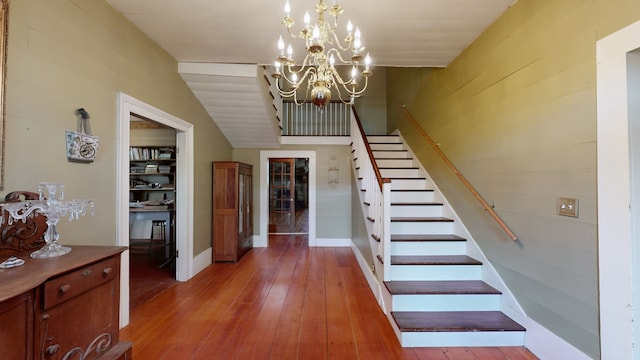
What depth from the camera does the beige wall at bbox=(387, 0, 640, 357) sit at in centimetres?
163

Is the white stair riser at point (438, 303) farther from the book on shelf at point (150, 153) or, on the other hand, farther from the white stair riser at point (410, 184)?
the book on shelf at point (150, 153)

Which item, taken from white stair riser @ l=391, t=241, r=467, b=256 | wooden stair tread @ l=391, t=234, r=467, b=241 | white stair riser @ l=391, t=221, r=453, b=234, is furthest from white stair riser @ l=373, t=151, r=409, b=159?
white stair riser @ l=391, t=241, r=467, b=256

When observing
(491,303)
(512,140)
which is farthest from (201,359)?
(512,140)

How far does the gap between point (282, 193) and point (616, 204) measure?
24.0 ft

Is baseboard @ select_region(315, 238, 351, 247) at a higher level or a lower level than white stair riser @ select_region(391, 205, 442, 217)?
lower

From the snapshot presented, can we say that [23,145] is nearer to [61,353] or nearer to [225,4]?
[61,353]

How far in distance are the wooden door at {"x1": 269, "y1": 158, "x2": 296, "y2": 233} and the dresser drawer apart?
20.5 feet

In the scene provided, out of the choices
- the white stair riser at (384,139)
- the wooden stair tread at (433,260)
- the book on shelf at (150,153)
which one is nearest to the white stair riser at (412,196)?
the wooden stair tread at (433,260)

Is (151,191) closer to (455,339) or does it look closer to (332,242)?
(332,242)

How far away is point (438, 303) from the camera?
2.46 meters

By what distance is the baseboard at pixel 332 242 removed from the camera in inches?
219

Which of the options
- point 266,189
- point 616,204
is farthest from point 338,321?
point 266,189

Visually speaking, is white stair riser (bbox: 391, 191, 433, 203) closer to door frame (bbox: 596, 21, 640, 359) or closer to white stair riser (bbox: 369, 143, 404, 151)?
white stair riser (bbox: 369, 143, 404, 151)

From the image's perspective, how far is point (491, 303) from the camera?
8.00ft
